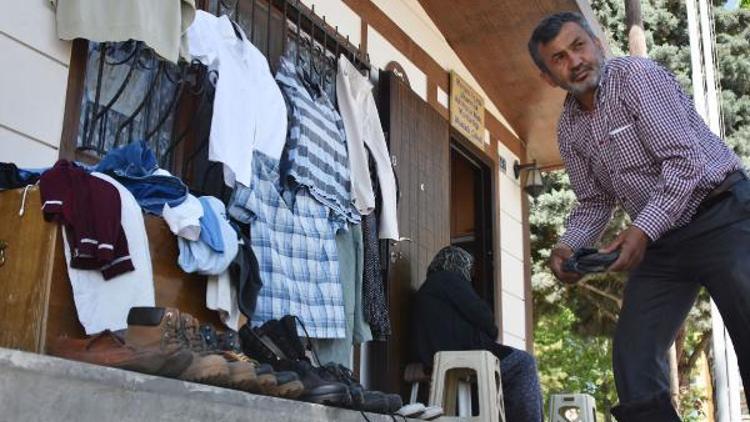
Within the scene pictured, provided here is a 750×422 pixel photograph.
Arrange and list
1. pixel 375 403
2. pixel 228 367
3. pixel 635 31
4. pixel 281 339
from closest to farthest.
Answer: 1. pixel 228 367
2. pixel 375 403
3. pixel 281 339
4. pixel 635 31

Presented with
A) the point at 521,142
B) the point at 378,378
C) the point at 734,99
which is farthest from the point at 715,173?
the point at 734,99

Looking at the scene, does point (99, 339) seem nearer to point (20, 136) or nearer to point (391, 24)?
point (20, 136)

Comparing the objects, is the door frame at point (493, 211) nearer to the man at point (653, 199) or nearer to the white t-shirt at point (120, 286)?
the man at point (653, 199)

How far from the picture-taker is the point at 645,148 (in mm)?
2199

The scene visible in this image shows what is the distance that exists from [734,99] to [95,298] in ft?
38.5

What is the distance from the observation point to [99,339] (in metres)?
1.88

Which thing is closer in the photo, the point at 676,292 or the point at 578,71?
the point at 676,292

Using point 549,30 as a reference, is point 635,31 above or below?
above

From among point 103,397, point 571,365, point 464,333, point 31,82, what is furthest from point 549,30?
point 571,365

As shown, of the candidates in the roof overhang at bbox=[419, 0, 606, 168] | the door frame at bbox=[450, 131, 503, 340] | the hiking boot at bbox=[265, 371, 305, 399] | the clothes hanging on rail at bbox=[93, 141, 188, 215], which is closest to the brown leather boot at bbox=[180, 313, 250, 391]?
the hiking boot at bbox=[265, 371, 305, 399]

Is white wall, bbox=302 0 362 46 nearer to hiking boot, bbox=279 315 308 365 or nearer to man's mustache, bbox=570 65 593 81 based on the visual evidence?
hiking boot, bbox=279 315 308 365

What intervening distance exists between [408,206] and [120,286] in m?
2.83

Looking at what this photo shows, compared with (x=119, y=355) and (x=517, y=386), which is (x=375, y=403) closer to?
(x=119, y=355)

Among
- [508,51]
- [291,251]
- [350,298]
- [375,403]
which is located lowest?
[375,403]
